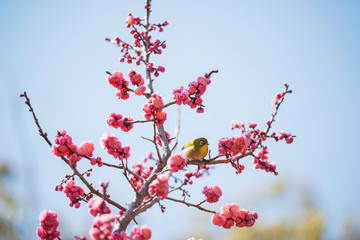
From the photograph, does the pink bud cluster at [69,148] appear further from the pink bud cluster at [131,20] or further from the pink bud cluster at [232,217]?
the pink bud cluster at [131,20]

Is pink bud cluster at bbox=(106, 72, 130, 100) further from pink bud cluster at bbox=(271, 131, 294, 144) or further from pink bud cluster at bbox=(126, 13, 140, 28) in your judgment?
pink bud cluster at bbox=(271, 131, 294, 144)

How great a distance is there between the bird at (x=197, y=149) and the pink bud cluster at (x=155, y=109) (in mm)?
527

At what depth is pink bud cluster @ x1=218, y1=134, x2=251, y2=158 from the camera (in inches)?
99.7

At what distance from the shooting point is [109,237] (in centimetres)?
181

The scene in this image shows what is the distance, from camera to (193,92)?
2609 millimetres

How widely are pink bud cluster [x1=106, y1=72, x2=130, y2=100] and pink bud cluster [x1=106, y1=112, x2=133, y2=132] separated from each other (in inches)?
12.1

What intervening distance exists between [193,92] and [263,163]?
38.3 inches

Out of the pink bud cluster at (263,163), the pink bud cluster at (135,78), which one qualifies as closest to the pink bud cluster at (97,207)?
the pink bud cluster at (135,78)

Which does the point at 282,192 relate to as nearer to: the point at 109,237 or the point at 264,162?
the point at 264,162

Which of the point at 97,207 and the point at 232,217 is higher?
the point at 232,217

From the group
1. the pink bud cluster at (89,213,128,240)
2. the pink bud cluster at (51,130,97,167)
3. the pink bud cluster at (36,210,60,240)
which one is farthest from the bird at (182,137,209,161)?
the pink bud cluster at (36,210,60,240)

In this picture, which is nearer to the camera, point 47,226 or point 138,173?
point 47,226

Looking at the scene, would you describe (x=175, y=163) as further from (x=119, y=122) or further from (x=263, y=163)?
(x=263, y=163)

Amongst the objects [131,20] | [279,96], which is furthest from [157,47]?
[279,96]
